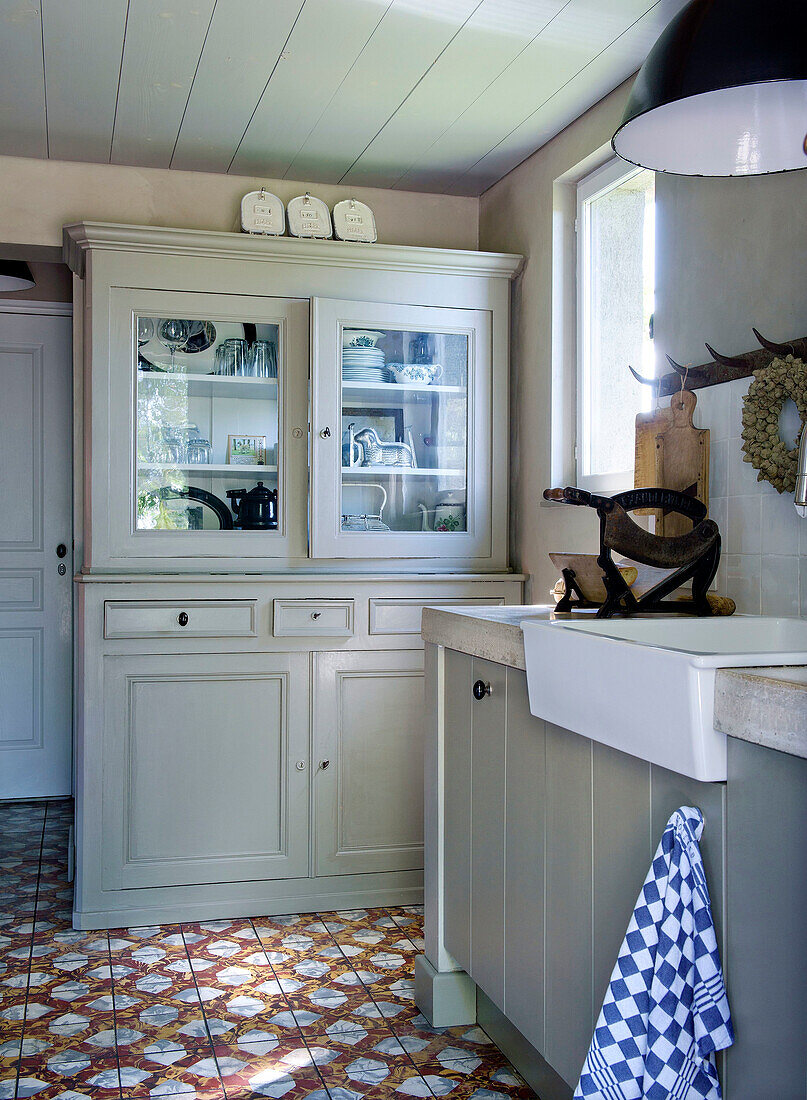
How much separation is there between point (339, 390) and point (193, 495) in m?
0.55

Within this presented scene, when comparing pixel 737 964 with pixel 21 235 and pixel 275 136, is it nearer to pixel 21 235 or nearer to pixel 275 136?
pixel 275 136

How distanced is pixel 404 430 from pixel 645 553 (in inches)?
54.1

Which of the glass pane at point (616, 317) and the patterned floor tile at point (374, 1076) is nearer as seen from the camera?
the patterned floor tile at point (374, 1076)

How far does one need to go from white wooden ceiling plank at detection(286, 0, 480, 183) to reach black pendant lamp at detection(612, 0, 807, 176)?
2.84 ft

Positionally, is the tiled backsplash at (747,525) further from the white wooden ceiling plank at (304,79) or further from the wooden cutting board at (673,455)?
the white wooden ceiling plank at (304,79)

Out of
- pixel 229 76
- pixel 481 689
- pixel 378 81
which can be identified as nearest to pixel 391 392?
pixel 378 81

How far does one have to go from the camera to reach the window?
2695 millimetres

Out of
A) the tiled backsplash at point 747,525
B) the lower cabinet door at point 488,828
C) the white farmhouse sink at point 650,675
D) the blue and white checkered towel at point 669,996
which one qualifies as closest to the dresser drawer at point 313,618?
the lower cabinet door at point 488,828

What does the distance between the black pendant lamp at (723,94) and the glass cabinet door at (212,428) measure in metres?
1.69

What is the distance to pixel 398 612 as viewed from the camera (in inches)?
124

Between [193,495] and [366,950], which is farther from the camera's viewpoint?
[193,495]

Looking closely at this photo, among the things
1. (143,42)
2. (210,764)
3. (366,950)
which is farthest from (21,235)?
(366,950)

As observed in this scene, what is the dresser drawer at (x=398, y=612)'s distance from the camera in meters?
3.12

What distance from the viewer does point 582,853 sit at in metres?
1.61
